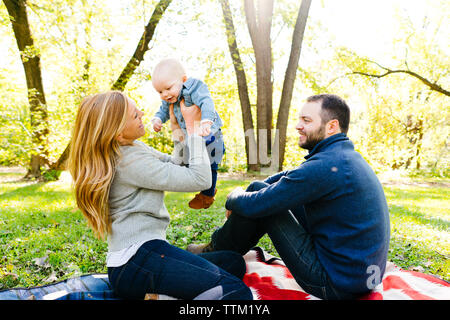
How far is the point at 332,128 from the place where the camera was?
2254 mm

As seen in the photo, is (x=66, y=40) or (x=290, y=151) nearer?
(x=66, y=40)

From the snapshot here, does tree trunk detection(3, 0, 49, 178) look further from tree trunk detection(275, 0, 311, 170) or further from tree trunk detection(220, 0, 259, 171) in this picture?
tree trunk detection(275, 0, 311, 170)

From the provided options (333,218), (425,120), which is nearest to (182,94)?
(333,218)

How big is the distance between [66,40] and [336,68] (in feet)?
34.6

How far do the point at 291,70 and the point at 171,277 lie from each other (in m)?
8.92

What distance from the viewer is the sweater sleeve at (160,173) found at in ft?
6.41

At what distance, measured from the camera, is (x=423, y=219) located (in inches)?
214

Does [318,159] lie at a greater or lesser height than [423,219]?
greater

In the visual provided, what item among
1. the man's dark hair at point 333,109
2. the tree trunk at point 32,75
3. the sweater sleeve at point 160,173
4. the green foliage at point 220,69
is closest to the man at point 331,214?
the man's dark hair at point 333,109

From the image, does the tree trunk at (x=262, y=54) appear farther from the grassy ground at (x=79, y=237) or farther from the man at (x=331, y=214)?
the man at (x=331, y=214)

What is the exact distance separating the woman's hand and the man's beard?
31.8 inches
